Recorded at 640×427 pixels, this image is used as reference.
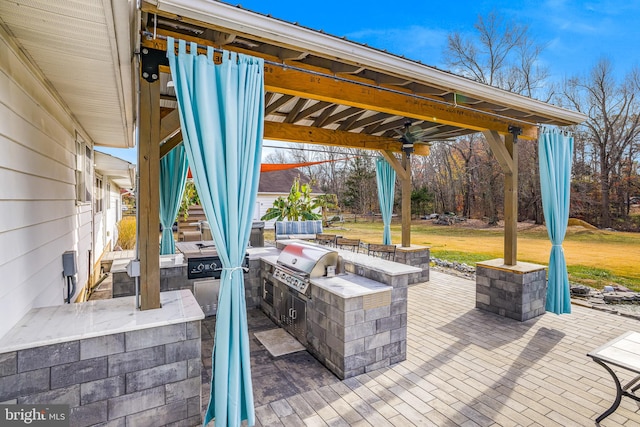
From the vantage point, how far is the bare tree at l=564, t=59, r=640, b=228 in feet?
50.4

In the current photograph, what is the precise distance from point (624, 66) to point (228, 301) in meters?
21.4

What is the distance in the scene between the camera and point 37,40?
207 cm

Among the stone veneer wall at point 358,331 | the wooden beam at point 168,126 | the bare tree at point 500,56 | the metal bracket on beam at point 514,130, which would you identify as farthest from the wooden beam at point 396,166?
the bare tree at point 500,56

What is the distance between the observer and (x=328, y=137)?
6195 millimetres

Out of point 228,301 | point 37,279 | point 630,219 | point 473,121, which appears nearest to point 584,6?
point 630,219

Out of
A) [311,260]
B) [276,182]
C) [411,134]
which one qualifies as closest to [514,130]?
[411,134]

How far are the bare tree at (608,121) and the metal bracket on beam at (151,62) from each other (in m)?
19.5

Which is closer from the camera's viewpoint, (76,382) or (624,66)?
(76,382)

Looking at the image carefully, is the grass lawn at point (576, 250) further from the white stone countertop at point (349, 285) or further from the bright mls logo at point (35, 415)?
the bright mls logo at point (35, 415)

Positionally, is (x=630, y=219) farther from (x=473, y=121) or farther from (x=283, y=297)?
(x=283, y=297)

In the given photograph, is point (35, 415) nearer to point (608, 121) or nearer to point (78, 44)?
point (78, 44)

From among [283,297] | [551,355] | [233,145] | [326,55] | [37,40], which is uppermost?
[326,55]

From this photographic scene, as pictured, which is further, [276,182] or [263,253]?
[276,182]

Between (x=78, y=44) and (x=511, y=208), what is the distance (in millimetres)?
5564
